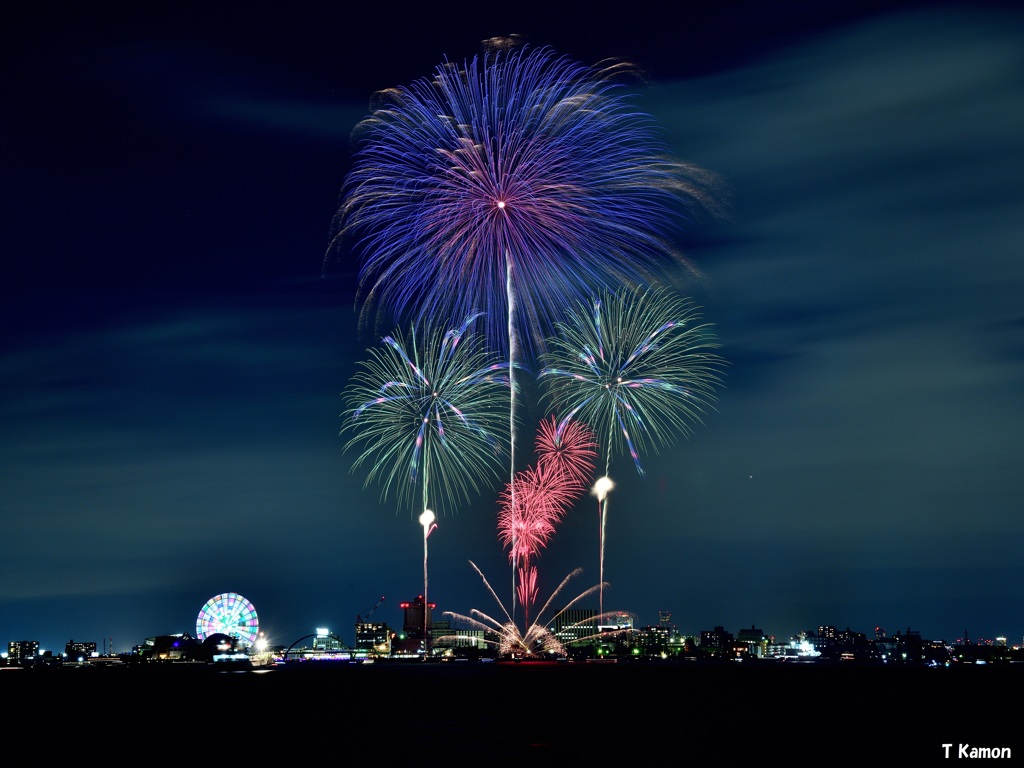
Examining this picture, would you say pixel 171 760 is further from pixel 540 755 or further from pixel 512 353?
pixel 512 353

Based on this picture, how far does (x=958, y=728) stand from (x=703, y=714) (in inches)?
1148

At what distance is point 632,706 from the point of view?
13225cm

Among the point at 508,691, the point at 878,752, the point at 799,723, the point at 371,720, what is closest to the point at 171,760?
the point at 371,720

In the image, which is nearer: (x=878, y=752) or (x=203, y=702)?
(x=878, y=752)

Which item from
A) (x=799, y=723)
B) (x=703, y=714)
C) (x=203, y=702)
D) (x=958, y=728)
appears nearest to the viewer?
(x=958, y=728)

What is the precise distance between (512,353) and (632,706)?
2645 inches

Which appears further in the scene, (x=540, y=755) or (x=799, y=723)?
(x=799, y=723)

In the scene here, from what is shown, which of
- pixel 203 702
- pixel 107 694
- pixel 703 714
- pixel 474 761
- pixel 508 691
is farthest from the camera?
pixel 107 694

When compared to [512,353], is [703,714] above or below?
below

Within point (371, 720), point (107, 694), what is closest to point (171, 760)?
point (371, 720)

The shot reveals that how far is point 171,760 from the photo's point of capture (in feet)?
266

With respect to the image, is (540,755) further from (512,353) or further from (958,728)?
(958,728)

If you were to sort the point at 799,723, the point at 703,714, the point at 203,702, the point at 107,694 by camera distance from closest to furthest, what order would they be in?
the point at 799,723, the point at 703,714, the point at 203,702, the point at 107,694

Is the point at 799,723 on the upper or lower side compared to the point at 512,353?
lower
